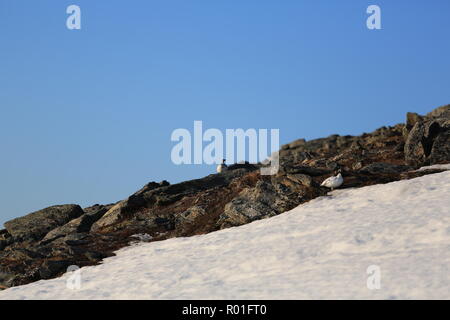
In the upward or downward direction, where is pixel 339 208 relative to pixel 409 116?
downward

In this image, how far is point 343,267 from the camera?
22.2 metres

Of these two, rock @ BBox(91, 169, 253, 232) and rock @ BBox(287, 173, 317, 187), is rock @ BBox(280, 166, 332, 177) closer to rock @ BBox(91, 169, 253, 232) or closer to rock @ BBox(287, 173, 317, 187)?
rock @ BBox(287, 173, 317, 187)

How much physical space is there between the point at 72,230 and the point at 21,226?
560 centimetres

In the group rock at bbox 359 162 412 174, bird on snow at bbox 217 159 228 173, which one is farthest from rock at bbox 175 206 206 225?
bird on snow at bbox 217 159 228 173

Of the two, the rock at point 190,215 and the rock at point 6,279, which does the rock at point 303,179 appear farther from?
the rock at point 6,279

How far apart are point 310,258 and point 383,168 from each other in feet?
40.3

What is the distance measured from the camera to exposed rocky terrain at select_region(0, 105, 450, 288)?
31.4 m

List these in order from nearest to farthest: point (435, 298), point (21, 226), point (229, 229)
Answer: point (435, 298) → point (229, 229) → point (21, 226)

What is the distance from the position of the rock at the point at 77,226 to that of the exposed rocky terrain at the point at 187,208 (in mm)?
62

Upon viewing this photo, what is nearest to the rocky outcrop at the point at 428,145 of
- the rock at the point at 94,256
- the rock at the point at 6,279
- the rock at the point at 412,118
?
the rock at the point at 412,118

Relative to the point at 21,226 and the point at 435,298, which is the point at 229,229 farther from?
the point at 21,226

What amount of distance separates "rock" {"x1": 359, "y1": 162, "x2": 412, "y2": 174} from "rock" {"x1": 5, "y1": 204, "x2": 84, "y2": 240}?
20.2m
